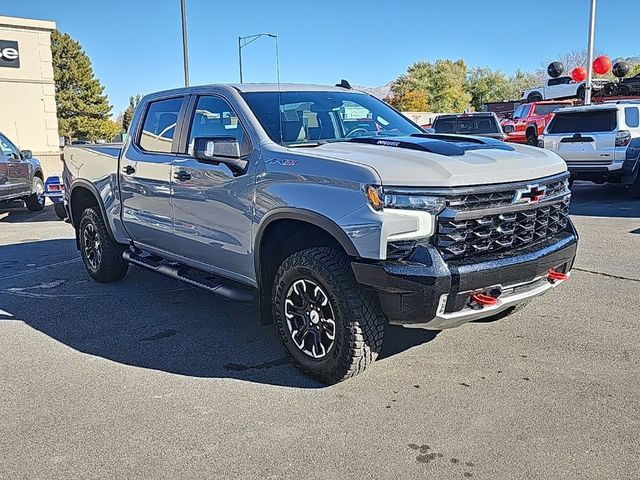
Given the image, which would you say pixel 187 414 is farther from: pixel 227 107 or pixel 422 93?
pixel 422 93

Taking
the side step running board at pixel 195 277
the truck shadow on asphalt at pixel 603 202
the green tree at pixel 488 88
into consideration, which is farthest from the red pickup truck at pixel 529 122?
the green tree at pixel 488 88

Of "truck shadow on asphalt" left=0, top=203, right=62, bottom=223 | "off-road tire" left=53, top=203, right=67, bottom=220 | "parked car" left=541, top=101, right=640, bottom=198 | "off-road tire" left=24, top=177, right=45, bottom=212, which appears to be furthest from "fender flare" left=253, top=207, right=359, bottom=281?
"off-road tire" left=24, top=177, right=45, bottom=212

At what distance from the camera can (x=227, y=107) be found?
15.7 feet

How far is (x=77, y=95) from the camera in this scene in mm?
55562

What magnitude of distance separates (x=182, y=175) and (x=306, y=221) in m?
1.56

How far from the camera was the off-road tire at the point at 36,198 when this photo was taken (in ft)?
43.5

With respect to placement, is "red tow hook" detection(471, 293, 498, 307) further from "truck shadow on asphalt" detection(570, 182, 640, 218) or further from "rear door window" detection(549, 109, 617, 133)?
"rear door window" detection(549, 109, 617, 133)

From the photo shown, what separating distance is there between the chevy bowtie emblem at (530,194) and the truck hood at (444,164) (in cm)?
7

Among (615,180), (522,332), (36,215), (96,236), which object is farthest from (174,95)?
(615,180)

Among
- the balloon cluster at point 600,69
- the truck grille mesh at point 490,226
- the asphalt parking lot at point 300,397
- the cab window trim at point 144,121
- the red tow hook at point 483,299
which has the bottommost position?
the asphalt parking lot at point 300,397

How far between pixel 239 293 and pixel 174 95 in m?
2.02

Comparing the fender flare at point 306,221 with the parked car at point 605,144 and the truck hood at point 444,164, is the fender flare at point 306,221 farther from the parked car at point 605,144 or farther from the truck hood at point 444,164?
the parked car at point 605,144

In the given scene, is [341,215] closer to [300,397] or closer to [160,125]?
[300,397]

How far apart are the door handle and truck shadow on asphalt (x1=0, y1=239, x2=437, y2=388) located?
1.23m
